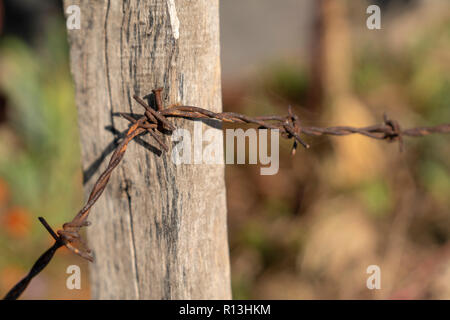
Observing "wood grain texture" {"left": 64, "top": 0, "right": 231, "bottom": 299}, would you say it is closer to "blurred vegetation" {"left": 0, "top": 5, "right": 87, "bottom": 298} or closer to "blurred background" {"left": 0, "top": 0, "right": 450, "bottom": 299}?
"blurred background" {"left": 0, "top": 0, "right": 450, "bottom": 299}

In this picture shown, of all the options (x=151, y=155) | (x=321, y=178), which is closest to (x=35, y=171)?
(x=321, y=178)

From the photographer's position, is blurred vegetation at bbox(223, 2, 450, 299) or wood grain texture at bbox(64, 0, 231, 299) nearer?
wood grain texture at bbox(64, 0, 231, 299)

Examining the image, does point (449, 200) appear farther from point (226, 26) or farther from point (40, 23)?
point (40, 23)

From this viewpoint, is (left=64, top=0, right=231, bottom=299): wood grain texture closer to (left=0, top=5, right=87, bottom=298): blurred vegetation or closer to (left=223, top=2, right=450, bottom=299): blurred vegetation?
(left=223, top=2, right=450, bottom=299): blurred vegetation

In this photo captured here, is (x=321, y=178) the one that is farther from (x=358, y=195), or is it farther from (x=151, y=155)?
(x=151, y=155)

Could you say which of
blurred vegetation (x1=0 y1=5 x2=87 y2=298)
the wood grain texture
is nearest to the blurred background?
blurred vegetation (x1=0 y1=5 x2=87 y2=298)
